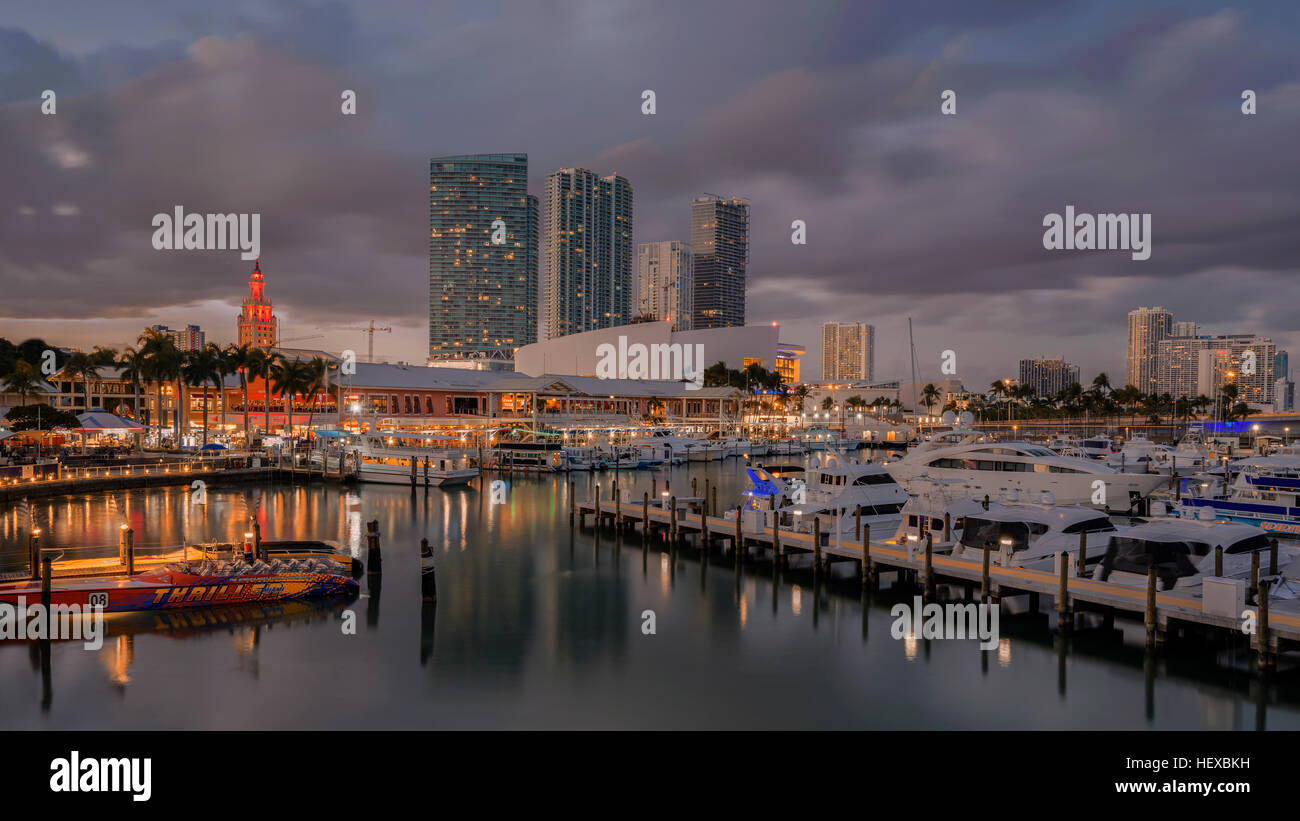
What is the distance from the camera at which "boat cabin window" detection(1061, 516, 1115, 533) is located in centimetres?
2356

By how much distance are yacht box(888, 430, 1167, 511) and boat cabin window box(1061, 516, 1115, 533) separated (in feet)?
43.3

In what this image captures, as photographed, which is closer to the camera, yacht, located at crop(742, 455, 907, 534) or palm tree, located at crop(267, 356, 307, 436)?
yacht, located at crop(742, 455, 907, 534)

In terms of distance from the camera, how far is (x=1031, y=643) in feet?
67.5

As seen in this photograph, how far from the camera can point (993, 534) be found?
23.9m

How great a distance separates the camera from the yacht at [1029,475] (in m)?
38.9

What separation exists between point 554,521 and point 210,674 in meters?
24.2

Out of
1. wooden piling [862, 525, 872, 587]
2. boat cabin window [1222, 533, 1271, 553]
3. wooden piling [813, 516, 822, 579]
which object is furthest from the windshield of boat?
wooden piling [813, 516, 822, 579]
